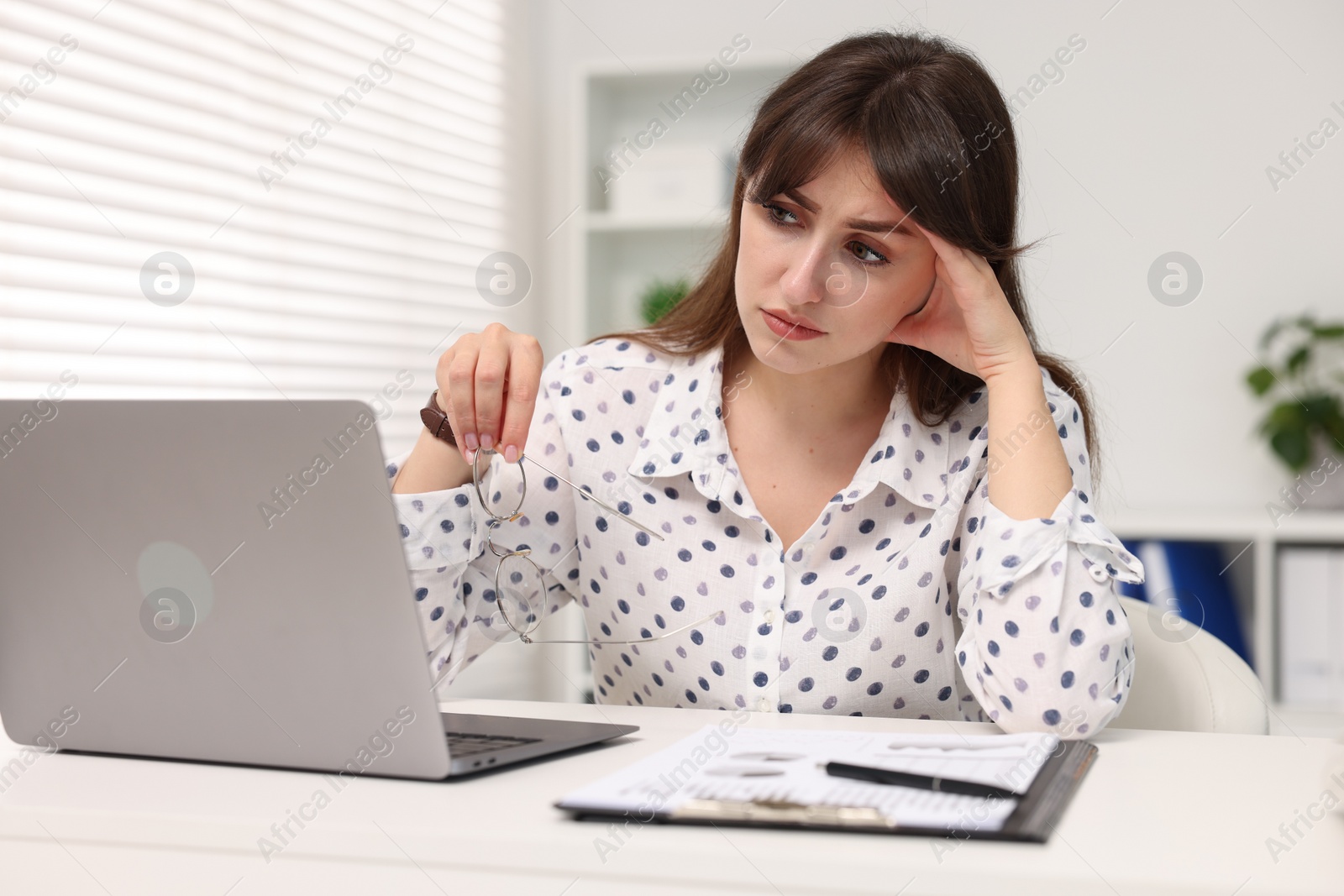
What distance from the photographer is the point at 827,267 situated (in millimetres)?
1087

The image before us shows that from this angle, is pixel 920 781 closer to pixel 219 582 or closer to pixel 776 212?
pixel 219 582

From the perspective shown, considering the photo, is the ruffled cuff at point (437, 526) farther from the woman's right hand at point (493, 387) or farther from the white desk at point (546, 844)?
the white desk at point (546, 844)

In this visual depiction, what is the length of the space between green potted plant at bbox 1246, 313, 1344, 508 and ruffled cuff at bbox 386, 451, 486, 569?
1936 millimetres

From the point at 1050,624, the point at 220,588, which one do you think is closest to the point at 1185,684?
the point at 1050,624

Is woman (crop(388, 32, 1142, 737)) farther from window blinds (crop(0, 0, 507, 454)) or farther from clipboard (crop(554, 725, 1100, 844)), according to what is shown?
window blinds (crop(0, 0, 507, 454))

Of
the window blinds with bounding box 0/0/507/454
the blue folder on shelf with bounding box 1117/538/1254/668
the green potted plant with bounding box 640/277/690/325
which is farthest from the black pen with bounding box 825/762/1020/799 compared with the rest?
the green potted plant with bounding box 640/277/690/325

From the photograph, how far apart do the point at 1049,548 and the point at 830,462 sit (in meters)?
0.36

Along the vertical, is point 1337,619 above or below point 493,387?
below

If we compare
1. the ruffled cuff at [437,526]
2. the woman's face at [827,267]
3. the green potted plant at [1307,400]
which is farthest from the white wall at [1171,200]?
the ruffled cuff at [437,526]

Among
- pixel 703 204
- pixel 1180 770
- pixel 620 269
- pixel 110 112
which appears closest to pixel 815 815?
pixel 1180 770

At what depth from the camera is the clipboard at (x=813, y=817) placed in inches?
21.9

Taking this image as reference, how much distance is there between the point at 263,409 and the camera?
603 mm

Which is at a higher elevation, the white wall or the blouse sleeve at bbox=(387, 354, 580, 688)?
the white wall

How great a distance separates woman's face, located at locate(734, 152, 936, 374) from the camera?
1070 millimetres
